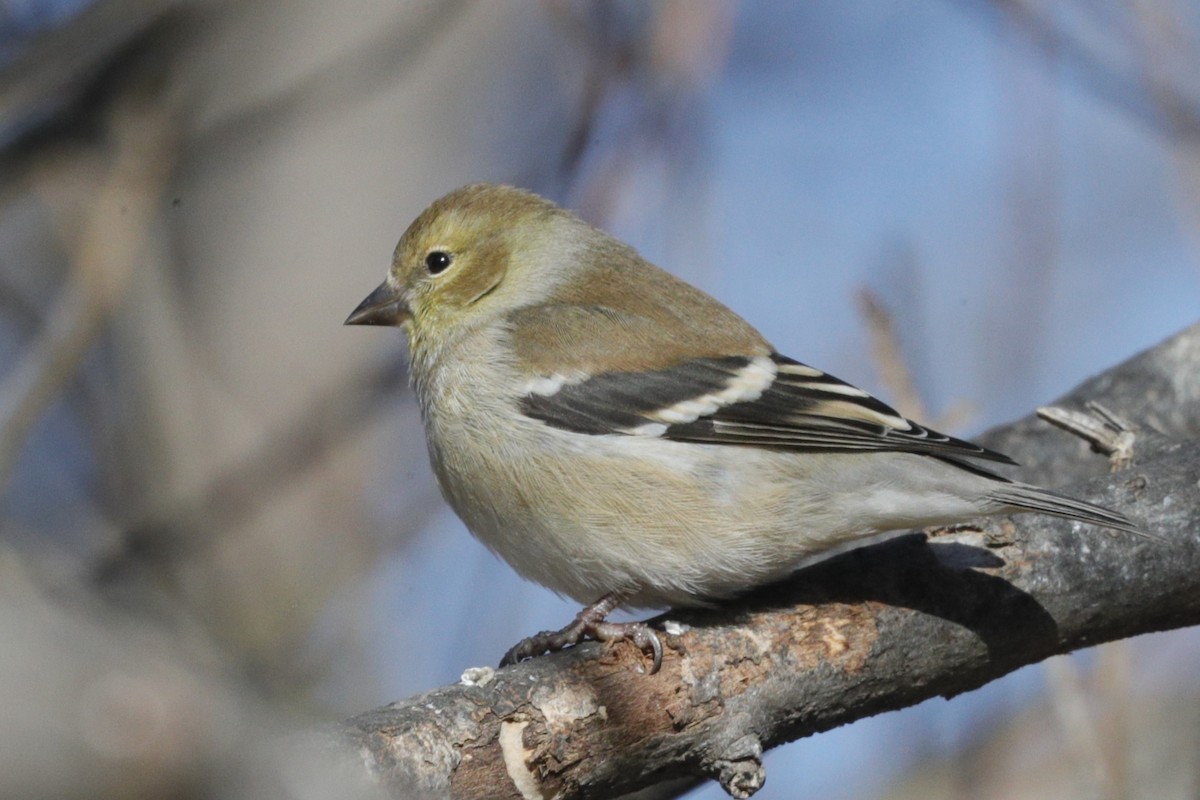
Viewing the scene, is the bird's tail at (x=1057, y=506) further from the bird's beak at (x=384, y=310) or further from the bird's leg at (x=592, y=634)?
the bird's beak at (x=384, y=310)

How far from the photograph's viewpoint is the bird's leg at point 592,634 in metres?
3.45

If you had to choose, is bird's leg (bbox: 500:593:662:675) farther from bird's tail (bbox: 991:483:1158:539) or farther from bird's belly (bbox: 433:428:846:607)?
bird's tail (bbox: 991:483:1158:539)

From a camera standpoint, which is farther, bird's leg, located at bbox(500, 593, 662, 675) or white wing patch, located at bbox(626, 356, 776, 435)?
white wing patch, located at bbox(626, 356, 776, 435)

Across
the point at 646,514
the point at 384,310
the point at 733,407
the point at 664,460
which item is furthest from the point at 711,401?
the point at 384,310

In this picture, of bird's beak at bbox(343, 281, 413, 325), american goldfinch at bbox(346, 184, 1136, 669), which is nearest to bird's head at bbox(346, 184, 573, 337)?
bird's beak at bbox(343, 281, 413, 325)

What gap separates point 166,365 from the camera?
18.9 feet

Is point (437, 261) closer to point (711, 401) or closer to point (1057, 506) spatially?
point (711, 401)

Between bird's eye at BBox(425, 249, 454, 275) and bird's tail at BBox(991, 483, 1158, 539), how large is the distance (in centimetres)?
236

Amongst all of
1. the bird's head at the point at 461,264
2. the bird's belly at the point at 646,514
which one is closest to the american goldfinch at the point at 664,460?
the bird's belly at the point at 646,514

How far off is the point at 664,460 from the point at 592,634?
2.03ft

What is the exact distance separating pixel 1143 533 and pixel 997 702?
392 cm

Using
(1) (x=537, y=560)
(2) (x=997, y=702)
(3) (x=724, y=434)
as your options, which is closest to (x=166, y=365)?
(1) (x=537, y=560)

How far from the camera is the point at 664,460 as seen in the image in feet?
12.7

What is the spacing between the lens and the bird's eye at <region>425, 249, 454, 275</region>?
478 centimetres
